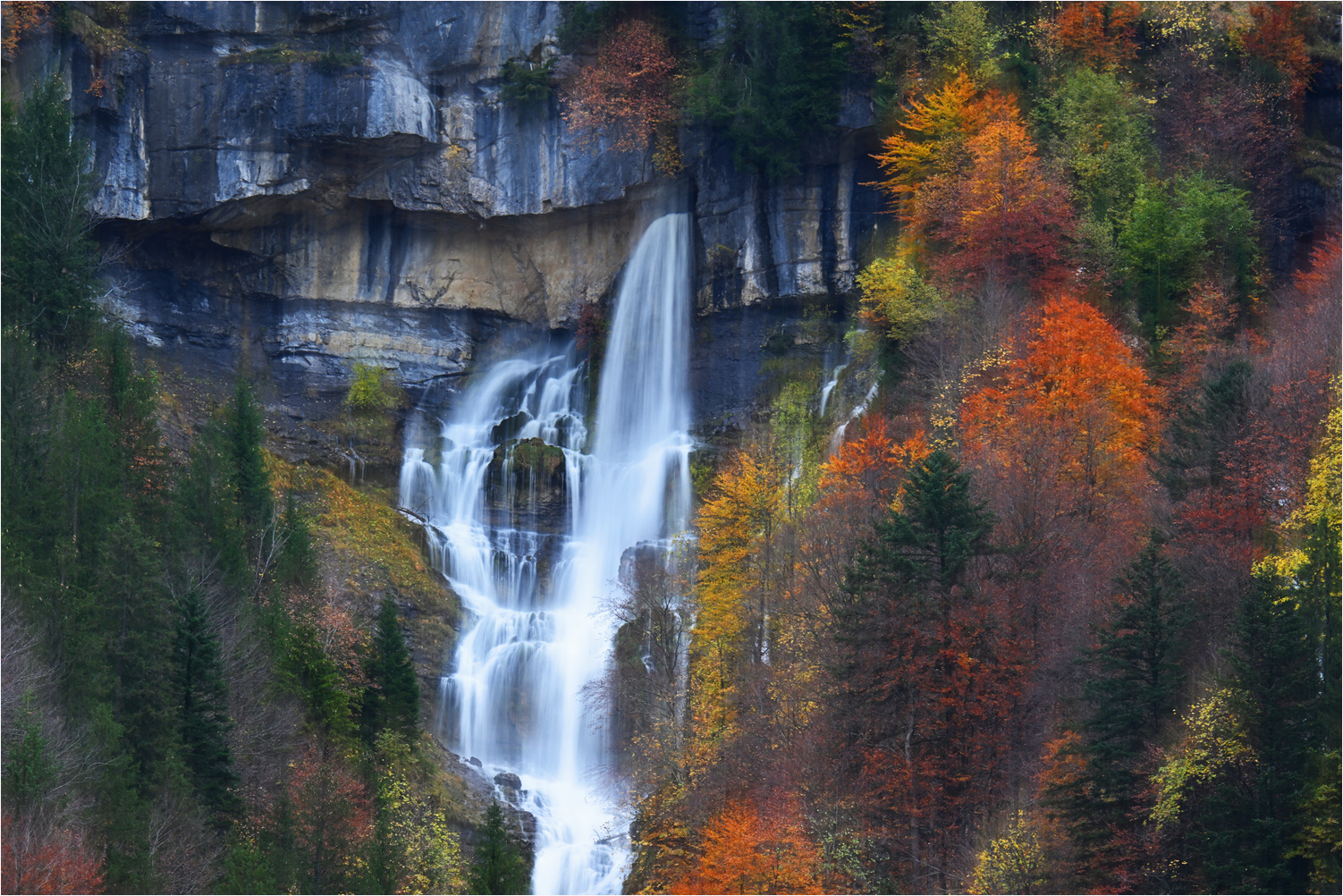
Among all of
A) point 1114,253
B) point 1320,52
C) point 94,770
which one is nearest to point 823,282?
point 1114,253

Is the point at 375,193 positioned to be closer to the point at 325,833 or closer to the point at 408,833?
the point at 408,833

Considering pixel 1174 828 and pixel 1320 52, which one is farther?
pixel 1320 52

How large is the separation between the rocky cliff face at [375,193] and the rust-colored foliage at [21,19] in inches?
39.1

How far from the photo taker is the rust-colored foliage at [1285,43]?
156 feet

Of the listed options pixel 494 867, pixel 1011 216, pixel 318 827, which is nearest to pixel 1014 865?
pixel 494 867

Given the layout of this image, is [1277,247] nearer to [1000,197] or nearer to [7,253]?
[1000,197]

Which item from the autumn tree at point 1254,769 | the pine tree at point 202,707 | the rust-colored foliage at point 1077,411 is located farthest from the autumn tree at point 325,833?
the autumn tree at point 1254,769

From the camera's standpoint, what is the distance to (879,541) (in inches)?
1300

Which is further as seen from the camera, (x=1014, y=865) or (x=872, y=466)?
(x=872, y=466)

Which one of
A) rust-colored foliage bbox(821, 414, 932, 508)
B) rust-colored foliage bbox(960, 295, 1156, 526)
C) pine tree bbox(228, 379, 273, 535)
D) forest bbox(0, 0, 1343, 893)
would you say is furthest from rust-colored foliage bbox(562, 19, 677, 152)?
rust-colored foliage bbox(960, 295, 1156, 526)

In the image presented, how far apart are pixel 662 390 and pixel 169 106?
888 inches

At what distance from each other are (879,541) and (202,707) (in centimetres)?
1856

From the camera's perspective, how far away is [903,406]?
Answer: 44094 millimetres

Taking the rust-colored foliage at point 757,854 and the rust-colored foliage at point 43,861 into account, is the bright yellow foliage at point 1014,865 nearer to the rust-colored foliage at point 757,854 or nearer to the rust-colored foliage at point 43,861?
the rust-colored foliage at point 757,854
